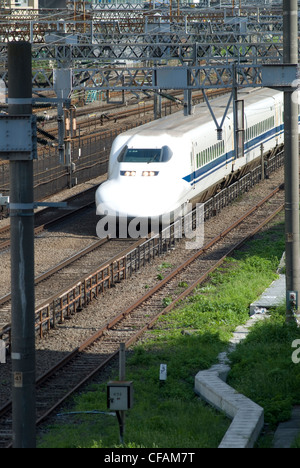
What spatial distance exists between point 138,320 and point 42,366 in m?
3.28

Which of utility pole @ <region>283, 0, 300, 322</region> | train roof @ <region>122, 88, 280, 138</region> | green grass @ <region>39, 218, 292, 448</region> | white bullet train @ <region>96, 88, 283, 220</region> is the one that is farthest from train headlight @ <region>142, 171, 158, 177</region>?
utility pole @ <region>283, 0, 300, 322</region>

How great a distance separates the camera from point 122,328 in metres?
18.2

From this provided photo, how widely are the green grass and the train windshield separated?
6.15m

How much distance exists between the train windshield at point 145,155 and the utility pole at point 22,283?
55.3 feet

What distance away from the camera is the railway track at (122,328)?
1449cm

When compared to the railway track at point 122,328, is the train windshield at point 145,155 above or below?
above

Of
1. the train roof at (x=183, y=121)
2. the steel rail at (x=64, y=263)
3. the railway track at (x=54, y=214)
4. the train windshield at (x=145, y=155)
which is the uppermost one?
the train roof at (x=183, y=121)

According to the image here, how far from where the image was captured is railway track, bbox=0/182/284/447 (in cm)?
1449

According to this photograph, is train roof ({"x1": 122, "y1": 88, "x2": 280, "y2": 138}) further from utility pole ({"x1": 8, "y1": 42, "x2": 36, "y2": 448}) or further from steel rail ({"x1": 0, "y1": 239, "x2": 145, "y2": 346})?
utility pole ({"x1": 8, "y1": 42, "x2": 36, "y2": 448})

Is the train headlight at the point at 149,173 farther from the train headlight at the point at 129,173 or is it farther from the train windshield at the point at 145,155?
the train windshield at the point at 145,155

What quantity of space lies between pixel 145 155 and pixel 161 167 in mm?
828

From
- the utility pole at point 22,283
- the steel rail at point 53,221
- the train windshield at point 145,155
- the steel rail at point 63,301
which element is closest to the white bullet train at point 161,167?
the train windshield at point 145,155
